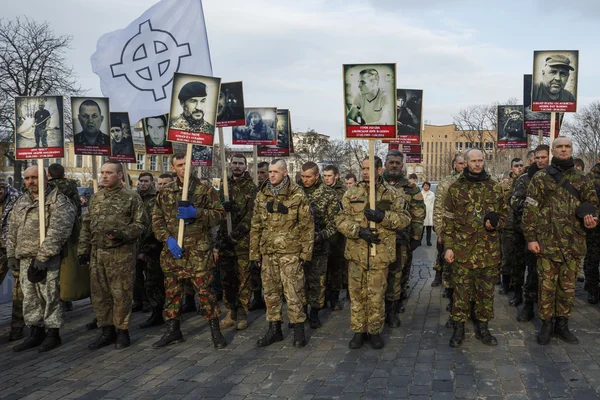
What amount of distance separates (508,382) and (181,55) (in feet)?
20.0

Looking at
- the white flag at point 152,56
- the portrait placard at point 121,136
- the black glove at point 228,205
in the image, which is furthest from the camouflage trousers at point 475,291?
the portrait placard at point 121,136

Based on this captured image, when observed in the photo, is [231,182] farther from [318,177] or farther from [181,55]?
[181,55]

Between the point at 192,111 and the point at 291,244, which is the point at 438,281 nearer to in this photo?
the point at 291,244

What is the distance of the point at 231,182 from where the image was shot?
7824 millimetres

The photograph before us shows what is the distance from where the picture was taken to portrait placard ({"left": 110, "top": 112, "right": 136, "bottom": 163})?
34.1 ft

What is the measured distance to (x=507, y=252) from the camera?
8.73 meters

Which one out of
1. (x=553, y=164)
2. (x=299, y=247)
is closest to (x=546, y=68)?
(x=553, y=164)

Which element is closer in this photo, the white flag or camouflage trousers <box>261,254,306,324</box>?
camouflage trousers <box>261,254,306,324</box>

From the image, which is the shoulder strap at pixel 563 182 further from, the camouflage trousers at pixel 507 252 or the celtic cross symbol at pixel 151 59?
the celtic cross symbol at pixel 151 59

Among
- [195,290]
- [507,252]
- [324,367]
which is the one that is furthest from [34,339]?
[507,252]

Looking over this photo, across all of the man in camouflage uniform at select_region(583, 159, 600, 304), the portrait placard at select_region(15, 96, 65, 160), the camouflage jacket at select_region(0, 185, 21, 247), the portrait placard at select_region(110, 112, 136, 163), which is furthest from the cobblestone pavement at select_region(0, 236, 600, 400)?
the portrait placard at select_region(110, 112, 136, 163)

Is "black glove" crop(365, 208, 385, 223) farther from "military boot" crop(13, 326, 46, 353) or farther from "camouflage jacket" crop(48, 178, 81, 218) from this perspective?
"camouflage jacket" crop(48, 178, 81, 218)

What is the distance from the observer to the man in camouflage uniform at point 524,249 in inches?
277

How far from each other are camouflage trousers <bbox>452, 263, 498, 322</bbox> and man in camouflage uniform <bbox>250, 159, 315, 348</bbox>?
1684 millimetres
